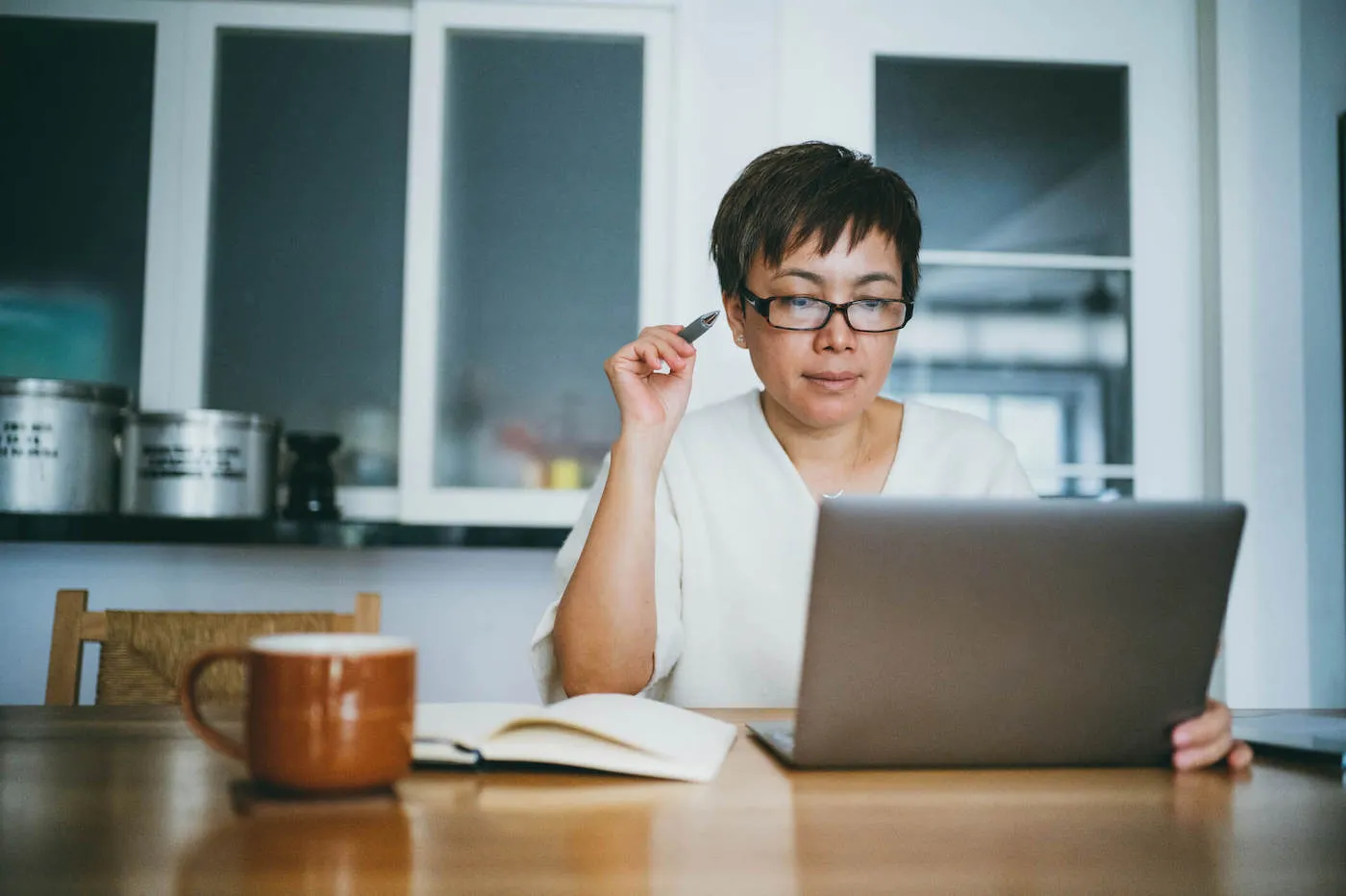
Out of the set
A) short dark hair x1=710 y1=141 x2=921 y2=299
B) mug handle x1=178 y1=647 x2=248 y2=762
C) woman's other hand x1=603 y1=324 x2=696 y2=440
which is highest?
short dark hair x1=710 y1=141 x2=921 y2=299

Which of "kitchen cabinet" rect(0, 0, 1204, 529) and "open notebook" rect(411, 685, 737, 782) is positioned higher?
"kitchen cabinet" rect(0, 0, 1204, 529)

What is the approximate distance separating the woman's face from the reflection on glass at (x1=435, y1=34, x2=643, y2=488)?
3.49 feet

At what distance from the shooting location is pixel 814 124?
231cm

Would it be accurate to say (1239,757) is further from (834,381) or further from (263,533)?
(263,533)

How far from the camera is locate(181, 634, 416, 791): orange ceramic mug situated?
0.58 meters

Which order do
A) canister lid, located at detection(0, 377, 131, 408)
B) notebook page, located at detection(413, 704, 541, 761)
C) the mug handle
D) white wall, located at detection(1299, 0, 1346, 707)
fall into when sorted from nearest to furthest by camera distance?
the mug handle < notebook page, located at detection(413, 704, 541, 761) < canister lid, located at detection(0, 377, 131, 408) < white wall, located at detection(1299, 0, 1346, 707)

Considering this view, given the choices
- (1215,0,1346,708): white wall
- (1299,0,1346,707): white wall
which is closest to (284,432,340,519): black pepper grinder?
(1215,0,1346,708): white wall

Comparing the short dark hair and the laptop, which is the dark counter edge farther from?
the laptop

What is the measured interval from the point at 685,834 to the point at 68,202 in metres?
2.86

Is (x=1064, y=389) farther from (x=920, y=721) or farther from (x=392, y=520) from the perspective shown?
(x=920, y=721)

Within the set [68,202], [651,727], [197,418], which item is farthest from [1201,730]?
[68,202]

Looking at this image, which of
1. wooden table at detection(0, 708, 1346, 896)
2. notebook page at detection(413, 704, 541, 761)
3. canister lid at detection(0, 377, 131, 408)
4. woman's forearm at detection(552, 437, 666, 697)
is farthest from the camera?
canister lid at detection(0, 377, 131, 408)

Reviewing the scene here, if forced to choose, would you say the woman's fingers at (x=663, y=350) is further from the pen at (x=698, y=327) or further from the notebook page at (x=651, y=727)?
the notebook page at (x=651, y=727)

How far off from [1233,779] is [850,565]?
0.34m
